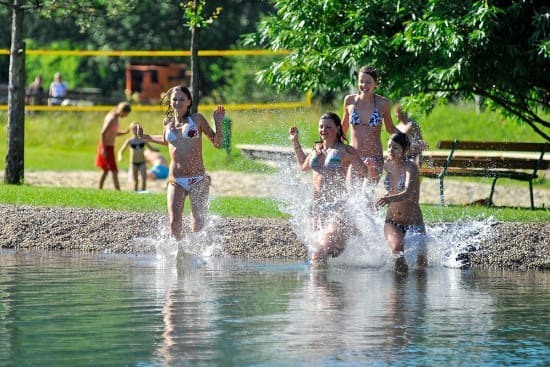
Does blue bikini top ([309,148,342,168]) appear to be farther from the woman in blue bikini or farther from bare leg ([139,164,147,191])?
bare leg ([139,164,147,191])

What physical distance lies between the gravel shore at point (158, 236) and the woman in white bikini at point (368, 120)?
1162mm

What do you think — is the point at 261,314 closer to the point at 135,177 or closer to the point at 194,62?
the point at 194,62

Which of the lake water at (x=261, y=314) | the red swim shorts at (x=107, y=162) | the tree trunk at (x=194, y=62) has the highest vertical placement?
the tree trunk at (x=194, y=62)

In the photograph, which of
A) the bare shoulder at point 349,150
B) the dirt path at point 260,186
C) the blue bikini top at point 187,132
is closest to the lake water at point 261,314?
the bare shoulder at point 349,150

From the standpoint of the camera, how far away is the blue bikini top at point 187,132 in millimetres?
11938

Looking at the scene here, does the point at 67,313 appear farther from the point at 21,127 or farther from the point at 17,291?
the point at 21,127

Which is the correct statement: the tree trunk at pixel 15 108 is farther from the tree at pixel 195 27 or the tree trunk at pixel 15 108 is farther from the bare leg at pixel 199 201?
the bare leg at pixel 199 201

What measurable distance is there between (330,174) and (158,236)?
2.45 m

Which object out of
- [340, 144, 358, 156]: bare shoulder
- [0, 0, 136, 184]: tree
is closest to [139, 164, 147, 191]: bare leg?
[0, 0, 136, 184]: tree

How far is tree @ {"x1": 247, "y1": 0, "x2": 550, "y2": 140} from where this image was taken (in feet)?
48.0

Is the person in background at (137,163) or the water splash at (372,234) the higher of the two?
the person in background at (137,163)

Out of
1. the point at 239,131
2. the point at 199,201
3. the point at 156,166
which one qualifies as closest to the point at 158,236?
the point at 199,201

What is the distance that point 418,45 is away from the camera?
582 inches

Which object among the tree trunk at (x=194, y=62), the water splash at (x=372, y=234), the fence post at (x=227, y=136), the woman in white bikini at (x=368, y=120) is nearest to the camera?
the water splash at (x=372, y=234)
